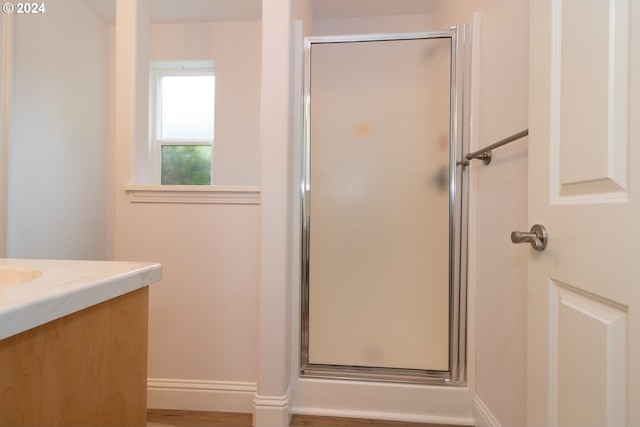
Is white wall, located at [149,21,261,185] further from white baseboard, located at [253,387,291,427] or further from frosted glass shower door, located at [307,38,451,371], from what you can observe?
white baseboard, located at [253,387,291,427]

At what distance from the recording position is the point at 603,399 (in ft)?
1.71

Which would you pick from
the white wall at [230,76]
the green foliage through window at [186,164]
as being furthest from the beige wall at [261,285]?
the green foliage through window at [186,164]

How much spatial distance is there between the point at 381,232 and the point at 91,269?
1.21 metres

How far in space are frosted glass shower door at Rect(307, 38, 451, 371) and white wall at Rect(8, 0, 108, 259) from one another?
1.92 m

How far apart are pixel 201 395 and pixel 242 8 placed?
2604 mm

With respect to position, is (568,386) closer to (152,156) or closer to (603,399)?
(603,399)

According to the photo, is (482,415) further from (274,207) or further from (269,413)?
(274,207)

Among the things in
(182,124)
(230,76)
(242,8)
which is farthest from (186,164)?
(242,8)

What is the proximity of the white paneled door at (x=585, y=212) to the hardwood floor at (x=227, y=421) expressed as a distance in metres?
0.83

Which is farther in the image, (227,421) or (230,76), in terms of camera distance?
(230,76)

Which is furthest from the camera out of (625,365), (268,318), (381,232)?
(381,232)

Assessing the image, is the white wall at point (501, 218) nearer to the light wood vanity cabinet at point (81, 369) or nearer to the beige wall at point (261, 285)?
the beige wall at point (261, 285)

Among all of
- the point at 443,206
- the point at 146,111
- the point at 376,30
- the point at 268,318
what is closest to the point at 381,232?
the point at 443,206

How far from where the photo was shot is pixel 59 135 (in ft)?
6.99
